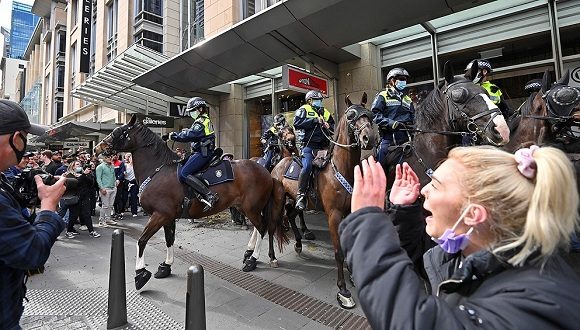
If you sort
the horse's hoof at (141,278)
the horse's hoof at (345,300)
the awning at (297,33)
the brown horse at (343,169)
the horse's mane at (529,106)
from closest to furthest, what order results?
the horse's hoof at (345,300) → the brown horse at (343,169) → the horse's mane at (529,106) → the horse's hoof at (141,278) → the awning at (297,33)

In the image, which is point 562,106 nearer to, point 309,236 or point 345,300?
point 345,300

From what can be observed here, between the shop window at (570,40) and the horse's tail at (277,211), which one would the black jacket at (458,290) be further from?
the shop window at (570,40)

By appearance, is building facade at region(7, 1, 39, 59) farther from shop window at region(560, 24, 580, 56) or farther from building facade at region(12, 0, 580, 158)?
shop window at region(560, 24, 580, 56)

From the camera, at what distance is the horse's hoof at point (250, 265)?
5603 mm

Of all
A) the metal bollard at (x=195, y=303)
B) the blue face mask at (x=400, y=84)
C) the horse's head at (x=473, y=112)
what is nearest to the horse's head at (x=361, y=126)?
the blue face mask at (x=400, y=84)

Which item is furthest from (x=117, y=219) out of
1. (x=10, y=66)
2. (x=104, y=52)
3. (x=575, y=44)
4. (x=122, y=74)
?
(x=10, y=66)

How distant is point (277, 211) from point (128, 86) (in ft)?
35.4

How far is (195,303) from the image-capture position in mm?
2404

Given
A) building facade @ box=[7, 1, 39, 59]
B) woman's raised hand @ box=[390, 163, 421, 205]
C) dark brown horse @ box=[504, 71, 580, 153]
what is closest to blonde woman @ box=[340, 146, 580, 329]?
woman's raised hand @ box=[390, 163, 421, 205]

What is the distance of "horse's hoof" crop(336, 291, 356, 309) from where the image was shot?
13.4ft

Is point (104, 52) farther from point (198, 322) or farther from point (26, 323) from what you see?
point (198, 322)

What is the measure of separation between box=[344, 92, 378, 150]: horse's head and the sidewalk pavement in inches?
88.6

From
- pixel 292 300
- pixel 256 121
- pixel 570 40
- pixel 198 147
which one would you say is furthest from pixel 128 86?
pixel 570 40

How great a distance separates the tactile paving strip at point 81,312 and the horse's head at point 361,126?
3.29m
